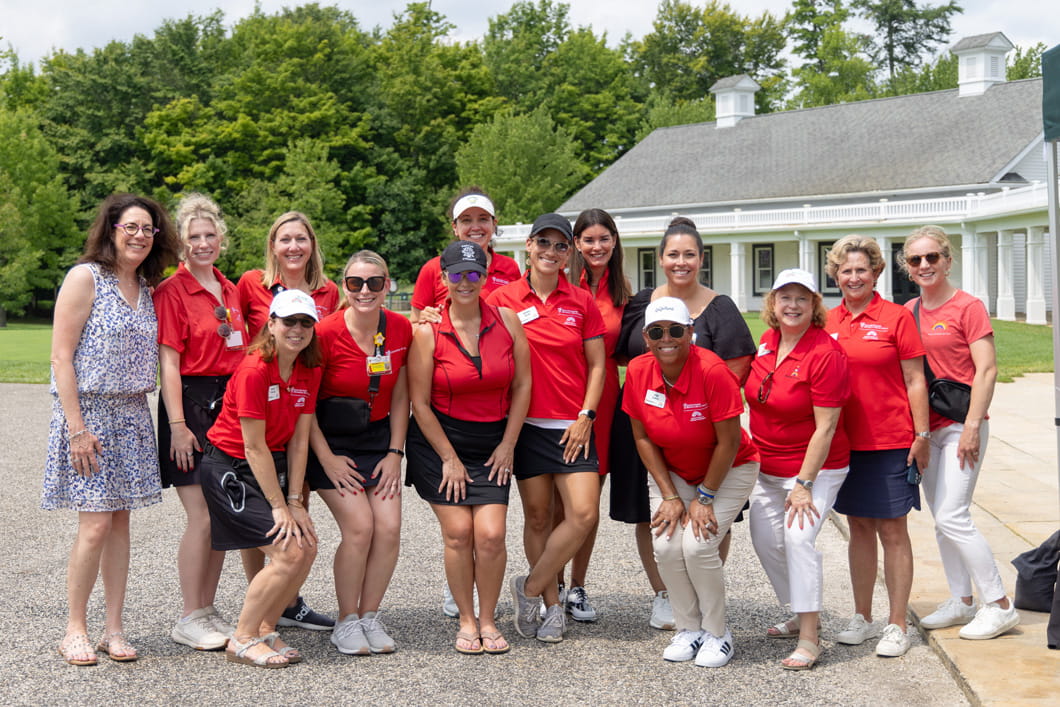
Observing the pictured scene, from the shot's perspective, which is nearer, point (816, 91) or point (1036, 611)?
point (1036, 611)

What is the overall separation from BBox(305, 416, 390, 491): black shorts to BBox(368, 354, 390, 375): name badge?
298 millimetres

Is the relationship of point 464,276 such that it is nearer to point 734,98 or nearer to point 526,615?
point 526,615

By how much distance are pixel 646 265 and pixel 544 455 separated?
4505 centimetres

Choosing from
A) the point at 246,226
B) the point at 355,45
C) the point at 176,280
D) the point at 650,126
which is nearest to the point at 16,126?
the point at 246,226

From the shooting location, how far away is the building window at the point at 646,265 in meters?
49.8

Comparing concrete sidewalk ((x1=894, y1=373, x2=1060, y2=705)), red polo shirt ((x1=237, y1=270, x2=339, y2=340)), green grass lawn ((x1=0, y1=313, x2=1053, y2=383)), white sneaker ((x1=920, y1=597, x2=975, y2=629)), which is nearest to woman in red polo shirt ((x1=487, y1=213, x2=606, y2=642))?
red polo shirt ((x1=237, y1=270, x2=339, y2=340))

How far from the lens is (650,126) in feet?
214

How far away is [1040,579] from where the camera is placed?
19.5 feet

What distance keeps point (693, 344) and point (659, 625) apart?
159cm

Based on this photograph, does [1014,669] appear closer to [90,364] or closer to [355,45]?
[90,364]

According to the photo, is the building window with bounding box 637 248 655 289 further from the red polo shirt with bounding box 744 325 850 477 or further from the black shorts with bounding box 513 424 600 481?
the red polo shirt with bounding box 744 325 850 477

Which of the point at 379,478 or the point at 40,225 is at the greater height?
the point at 40,225

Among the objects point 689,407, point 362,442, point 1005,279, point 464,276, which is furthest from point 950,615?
point 1005,279

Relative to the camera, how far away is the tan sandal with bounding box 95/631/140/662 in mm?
5340
